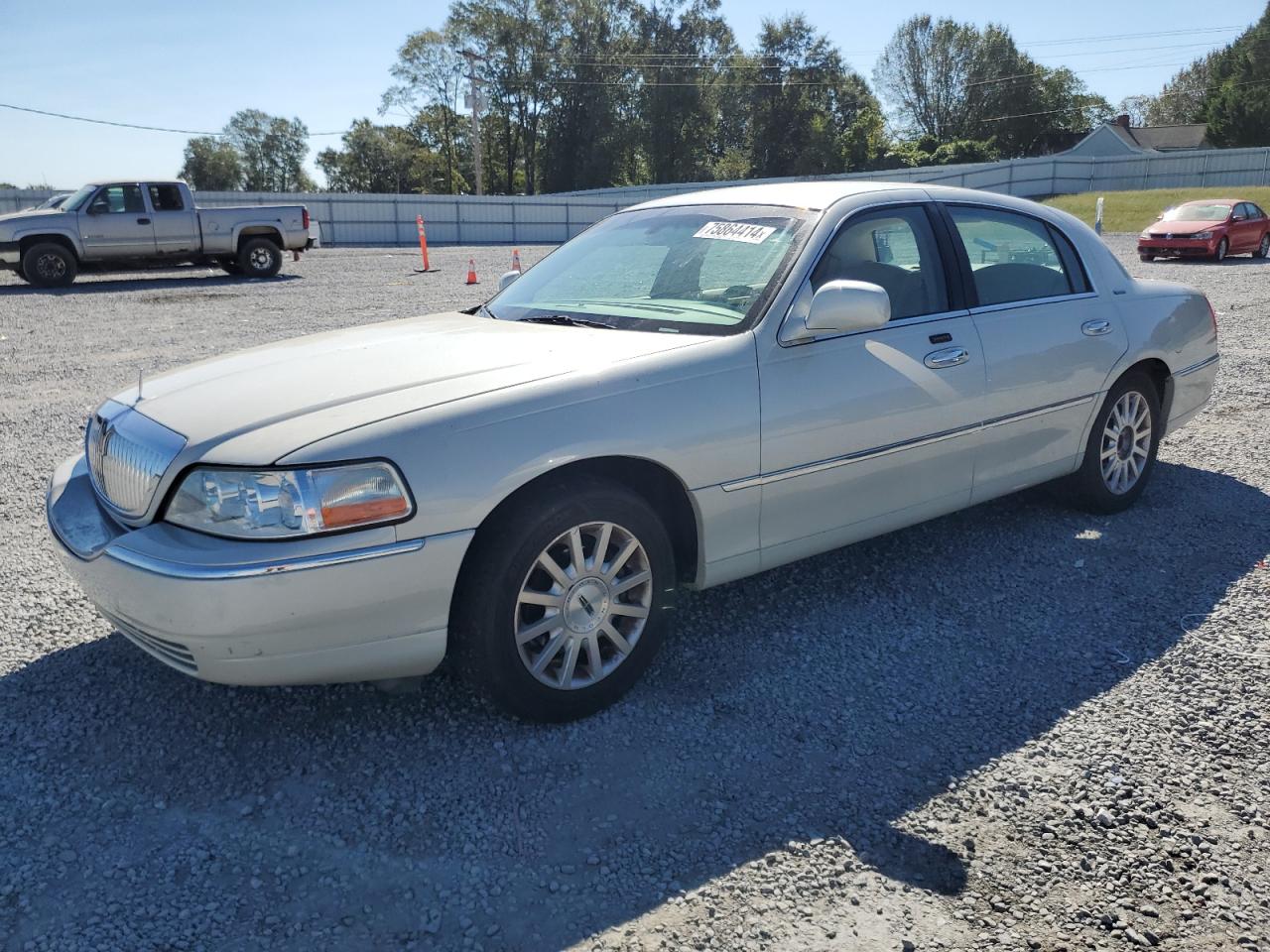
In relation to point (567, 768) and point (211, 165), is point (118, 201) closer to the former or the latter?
point (567, 768)

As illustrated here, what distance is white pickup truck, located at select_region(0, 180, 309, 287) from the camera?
16797 mm

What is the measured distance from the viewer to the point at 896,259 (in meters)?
4.06

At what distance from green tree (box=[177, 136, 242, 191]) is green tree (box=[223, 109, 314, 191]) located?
78.7 inches

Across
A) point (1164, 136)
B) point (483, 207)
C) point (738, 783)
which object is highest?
point (1164, 136)

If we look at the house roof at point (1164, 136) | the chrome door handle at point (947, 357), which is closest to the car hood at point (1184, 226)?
the chrome door handle at point (947, 357)

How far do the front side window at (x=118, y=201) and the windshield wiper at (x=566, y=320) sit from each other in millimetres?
16457

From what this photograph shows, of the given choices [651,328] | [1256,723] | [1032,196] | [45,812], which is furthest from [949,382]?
[1032,196]

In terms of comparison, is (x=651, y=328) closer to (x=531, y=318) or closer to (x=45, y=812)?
(x=531, y=318)

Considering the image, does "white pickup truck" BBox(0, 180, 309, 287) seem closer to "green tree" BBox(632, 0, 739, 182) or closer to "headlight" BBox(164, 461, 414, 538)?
"headlight" BBox(164, 461, 414, 538)

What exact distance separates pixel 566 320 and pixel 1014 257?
2166mm

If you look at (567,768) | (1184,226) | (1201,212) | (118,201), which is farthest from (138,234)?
(1201,212)

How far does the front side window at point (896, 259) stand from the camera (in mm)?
3830

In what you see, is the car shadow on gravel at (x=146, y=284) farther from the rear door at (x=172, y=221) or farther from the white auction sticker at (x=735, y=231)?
the white auction sticker at (x=735, y=231)

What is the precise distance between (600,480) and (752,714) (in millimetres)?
912
